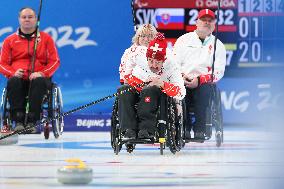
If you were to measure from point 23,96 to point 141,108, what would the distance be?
7.34 ft

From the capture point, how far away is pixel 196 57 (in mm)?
8562

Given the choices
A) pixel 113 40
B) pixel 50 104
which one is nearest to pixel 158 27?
pixel 113 40

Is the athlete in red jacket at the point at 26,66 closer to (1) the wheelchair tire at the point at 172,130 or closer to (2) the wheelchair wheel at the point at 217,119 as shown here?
(2) the wheelchair wheel at the point at 217,119

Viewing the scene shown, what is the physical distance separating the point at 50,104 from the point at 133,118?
222cm

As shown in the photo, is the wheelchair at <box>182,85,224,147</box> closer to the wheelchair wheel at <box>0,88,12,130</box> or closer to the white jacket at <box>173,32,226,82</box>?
the white jacket at <box>173,32,226,82</box>

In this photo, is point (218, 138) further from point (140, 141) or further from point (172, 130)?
point (140, 141)

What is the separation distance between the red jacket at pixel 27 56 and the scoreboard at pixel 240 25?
1.92 meters

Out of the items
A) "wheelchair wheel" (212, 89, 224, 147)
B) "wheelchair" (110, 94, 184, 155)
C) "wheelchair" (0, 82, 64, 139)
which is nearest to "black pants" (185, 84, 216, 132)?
"wheelchair wheel" (212, 89, 224, 147)

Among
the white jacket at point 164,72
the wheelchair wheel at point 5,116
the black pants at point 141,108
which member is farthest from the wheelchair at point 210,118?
the wheelchair wheel at point 5,116

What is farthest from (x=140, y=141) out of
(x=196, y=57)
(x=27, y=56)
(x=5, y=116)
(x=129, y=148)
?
(x=27, y=56)

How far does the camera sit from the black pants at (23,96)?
930 cm

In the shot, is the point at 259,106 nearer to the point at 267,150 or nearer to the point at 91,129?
the point at 91,129

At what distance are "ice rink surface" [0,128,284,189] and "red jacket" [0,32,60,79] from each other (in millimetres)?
692

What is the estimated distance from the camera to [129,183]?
5.35 meters
